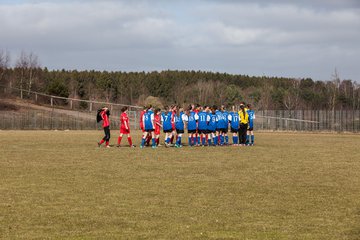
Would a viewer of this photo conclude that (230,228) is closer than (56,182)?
Yes

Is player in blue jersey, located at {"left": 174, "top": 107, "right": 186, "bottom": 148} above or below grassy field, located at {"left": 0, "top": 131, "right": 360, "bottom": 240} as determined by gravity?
above

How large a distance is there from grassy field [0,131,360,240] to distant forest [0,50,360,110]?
2901 inches

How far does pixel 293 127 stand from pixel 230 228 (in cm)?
6987

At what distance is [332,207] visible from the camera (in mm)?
12602

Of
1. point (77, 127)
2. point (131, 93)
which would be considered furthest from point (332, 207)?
point (131, 93)

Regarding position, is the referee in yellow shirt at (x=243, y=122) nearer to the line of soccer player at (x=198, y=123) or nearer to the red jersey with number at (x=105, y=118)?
the line of soccer player at (x=198, y=123)

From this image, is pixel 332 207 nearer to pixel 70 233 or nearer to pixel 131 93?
pixel 70 233

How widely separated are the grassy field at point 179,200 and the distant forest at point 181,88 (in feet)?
242

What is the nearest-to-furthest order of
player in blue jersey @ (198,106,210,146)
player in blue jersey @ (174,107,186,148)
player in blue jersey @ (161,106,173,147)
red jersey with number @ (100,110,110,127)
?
red jersey with number @ (100,110,110,127) → player in blue jersey @ (161,106,173,147) → player in blue jersey @ (174,107,186,148) → player in blue jersey @ (198,106,210,146)

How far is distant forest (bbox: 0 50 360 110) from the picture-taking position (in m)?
116

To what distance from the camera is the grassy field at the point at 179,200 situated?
10234 millimetres

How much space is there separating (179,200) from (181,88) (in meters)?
121

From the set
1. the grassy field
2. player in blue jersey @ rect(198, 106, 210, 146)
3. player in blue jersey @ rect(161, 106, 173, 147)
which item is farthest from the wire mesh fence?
the grassy field

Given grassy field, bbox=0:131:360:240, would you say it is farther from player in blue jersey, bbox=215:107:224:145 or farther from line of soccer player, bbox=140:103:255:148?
player in blue jersey, bbox=215:107:224:145
